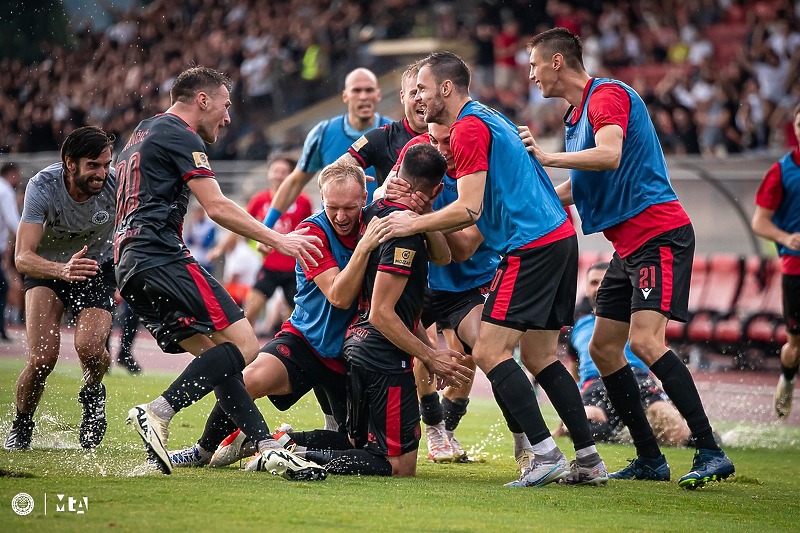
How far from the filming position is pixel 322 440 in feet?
20.3

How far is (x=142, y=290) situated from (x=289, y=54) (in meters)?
18.9

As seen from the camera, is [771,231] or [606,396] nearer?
[606,396]

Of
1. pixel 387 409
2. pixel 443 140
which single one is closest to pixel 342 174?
pixel 443 140

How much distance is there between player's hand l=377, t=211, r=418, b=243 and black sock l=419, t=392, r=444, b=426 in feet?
6.31

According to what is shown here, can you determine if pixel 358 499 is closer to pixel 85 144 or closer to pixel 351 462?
pixel 351 462

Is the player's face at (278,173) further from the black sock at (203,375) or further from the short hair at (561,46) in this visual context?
the black sock at (203,375)

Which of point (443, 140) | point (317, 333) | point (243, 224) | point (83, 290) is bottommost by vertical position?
point (317, 333)

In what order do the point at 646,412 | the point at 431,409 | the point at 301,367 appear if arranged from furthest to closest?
1. the point at 646,412
2. the point at 431,409
3. the point at 301,367

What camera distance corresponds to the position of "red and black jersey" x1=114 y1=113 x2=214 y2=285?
589 centimetres

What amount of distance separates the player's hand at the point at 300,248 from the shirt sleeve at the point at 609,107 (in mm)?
1734

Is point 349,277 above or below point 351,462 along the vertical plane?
above

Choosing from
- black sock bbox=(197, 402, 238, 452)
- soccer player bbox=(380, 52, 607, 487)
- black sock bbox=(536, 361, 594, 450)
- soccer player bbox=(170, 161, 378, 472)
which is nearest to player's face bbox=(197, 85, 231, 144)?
soccer player bbox=(170, 161, 378, 472)

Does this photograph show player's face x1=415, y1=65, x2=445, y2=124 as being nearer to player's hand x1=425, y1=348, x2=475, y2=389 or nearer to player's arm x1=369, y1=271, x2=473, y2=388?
player's arm x1=369, y1=271, x2=473, y2=388

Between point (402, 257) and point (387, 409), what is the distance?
825 mm
